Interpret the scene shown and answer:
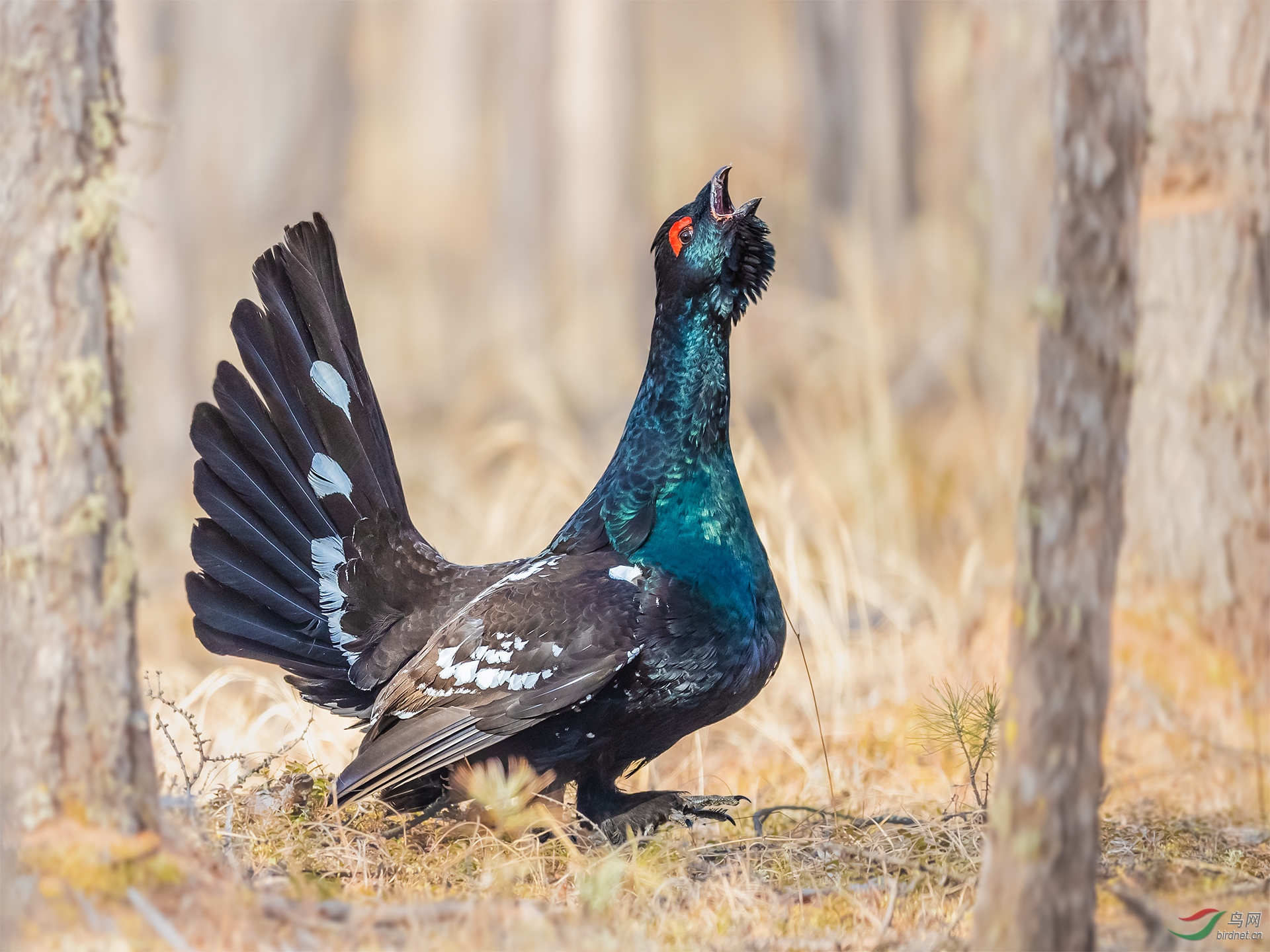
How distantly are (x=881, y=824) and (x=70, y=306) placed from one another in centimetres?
251

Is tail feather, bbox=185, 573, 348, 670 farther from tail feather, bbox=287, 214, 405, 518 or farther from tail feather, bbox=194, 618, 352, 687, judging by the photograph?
tail feather, bbox=287, 214, 405, 518

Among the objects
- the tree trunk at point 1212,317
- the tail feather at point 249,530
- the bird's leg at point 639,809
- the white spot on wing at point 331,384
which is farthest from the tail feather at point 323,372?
the tree trunk at point 1212,317

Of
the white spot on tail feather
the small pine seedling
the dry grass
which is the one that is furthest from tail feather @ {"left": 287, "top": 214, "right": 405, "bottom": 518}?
the small pine seedling

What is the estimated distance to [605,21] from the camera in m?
16.4

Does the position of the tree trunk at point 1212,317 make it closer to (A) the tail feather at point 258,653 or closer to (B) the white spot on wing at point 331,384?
(B) the white spot on wing at point 331,384

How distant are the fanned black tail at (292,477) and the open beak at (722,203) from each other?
48.7 inches

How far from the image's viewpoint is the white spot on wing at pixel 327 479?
13.1 ft

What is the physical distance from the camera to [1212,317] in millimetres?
4387

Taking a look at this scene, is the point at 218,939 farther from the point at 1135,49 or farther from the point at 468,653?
the point at 1135,49

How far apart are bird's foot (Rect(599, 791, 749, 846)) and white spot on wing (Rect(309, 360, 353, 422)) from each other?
1.59 m

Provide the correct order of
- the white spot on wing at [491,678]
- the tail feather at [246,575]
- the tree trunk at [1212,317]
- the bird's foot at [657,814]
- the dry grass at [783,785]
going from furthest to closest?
the tree trunk at [1212,317] < the tail feather at [246,575] < the bird's foot at [657,814] < the white spot on wing at [491,678] < the dry grass at [783,785]

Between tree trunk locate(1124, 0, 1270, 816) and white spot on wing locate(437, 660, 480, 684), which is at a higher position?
tree trunk locate(1124, 0, 1270, 816)

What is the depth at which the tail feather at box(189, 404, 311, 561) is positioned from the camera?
12.6 ft

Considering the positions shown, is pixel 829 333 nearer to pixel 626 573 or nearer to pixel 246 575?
pixel 626 573
